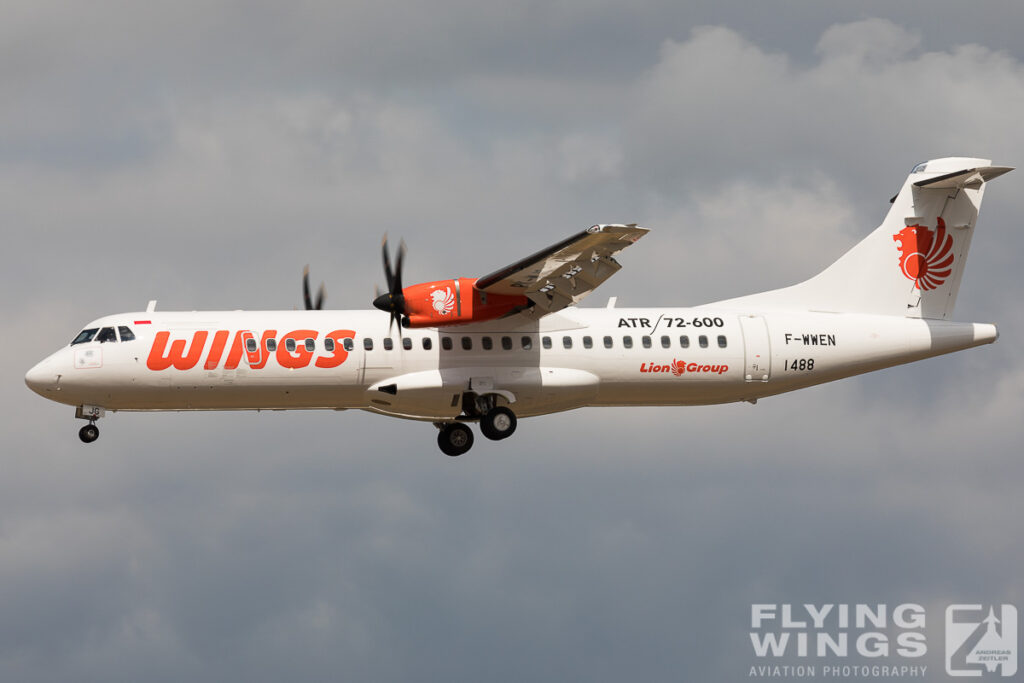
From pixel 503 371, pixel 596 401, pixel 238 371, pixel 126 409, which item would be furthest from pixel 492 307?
pixel 126 409

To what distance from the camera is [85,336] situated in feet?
98.2

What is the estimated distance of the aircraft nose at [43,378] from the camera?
29281 millimetres

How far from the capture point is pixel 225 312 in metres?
30.7

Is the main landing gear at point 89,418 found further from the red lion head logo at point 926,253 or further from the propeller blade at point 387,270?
the red lion head logo at point 926,253

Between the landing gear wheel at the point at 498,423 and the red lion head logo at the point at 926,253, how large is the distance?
1052cm

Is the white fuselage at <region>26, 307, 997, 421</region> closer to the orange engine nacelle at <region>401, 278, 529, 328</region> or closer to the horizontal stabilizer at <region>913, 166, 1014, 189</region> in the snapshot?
the orange engine nacelle at <region>401, 278, 529, 328</region>

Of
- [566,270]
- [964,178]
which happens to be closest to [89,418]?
[566,270]

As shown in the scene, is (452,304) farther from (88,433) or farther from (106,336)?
(88,433)

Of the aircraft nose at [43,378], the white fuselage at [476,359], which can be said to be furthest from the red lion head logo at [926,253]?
the aircraft nose at [43,378]

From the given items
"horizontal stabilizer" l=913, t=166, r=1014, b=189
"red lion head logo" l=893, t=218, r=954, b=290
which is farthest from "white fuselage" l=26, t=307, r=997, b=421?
"horizontal stabilizer" l=913, t=166, r=1014, b=189

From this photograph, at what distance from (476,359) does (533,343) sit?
132 cm

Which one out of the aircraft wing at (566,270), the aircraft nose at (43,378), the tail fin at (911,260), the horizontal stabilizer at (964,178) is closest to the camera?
the aircraft wing at (566,270)

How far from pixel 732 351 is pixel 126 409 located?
1336 cm

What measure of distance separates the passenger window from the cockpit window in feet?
0.51
